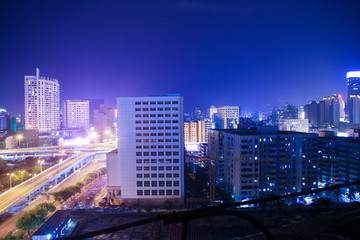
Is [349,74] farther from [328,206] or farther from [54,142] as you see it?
[54,142]

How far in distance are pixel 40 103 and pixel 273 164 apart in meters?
28.6

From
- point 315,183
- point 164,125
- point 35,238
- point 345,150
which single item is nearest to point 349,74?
point 345,150

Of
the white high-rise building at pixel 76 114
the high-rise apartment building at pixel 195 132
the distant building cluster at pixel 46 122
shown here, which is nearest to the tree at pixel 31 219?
the distant building cluster at pixel 46 122

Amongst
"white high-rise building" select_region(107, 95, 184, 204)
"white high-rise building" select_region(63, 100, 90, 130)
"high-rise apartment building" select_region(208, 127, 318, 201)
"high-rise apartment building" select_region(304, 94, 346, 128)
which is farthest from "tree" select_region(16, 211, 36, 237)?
"high-rise apartment building" select_region(304, 94, 346, 128)

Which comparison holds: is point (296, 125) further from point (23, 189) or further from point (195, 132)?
point (23, 189)

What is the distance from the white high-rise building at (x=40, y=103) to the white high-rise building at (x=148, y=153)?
23100 millimetres

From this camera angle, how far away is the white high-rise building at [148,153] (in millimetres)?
9438

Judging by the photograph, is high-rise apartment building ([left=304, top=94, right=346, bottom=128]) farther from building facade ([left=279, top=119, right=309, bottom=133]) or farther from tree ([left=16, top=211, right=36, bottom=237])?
tree ([left=16, top=211, right=36, bottom=237])

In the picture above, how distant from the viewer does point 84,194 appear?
1085 centimetres

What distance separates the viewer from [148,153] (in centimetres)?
962

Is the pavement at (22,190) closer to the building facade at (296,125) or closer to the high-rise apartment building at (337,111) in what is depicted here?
the building facade at (296,125)

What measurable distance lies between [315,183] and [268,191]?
2.21 meters

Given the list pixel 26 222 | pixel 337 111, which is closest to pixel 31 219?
pixel 26 222

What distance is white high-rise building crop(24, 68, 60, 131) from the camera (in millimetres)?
27375
